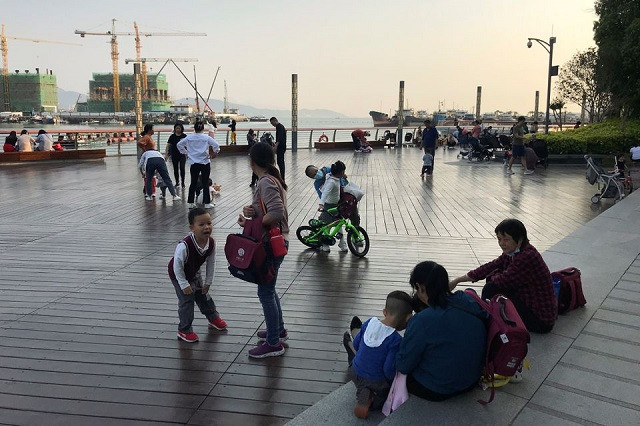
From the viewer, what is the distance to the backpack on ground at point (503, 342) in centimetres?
295

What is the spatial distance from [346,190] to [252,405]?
4.18m

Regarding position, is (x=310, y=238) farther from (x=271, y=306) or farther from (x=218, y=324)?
(x=271, y=306)

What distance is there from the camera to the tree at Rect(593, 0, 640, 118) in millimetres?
21547

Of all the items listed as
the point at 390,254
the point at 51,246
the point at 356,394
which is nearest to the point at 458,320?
the point at 356,394

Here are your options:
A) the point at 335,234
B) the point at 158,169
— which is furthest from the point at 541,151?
the point at 335,234

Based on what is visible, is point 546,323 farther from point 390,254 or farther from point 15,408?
point 15,408

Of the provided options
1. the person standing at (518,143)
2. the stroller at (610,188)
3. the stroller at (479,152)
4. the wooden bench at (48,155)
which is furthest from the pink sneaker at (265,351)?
the stroller at (479,152)

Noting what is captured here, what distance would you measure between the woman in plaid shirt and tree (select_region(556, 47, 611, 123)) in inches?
1193

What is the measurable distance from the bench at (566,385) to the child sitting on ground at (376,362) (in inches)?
3.8

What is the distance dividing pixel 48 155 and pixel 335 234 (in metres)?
15.9

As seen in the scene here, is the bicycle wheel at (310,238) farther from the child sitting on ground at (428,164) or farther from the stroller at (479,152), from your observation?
the stroller at (479,152)

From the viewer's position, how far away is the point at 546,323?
408 centimetres

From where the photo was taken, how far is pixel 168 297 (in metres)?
5.33

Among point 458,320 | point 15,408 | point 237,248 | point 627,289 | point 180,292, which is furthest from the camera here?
point 627,289
